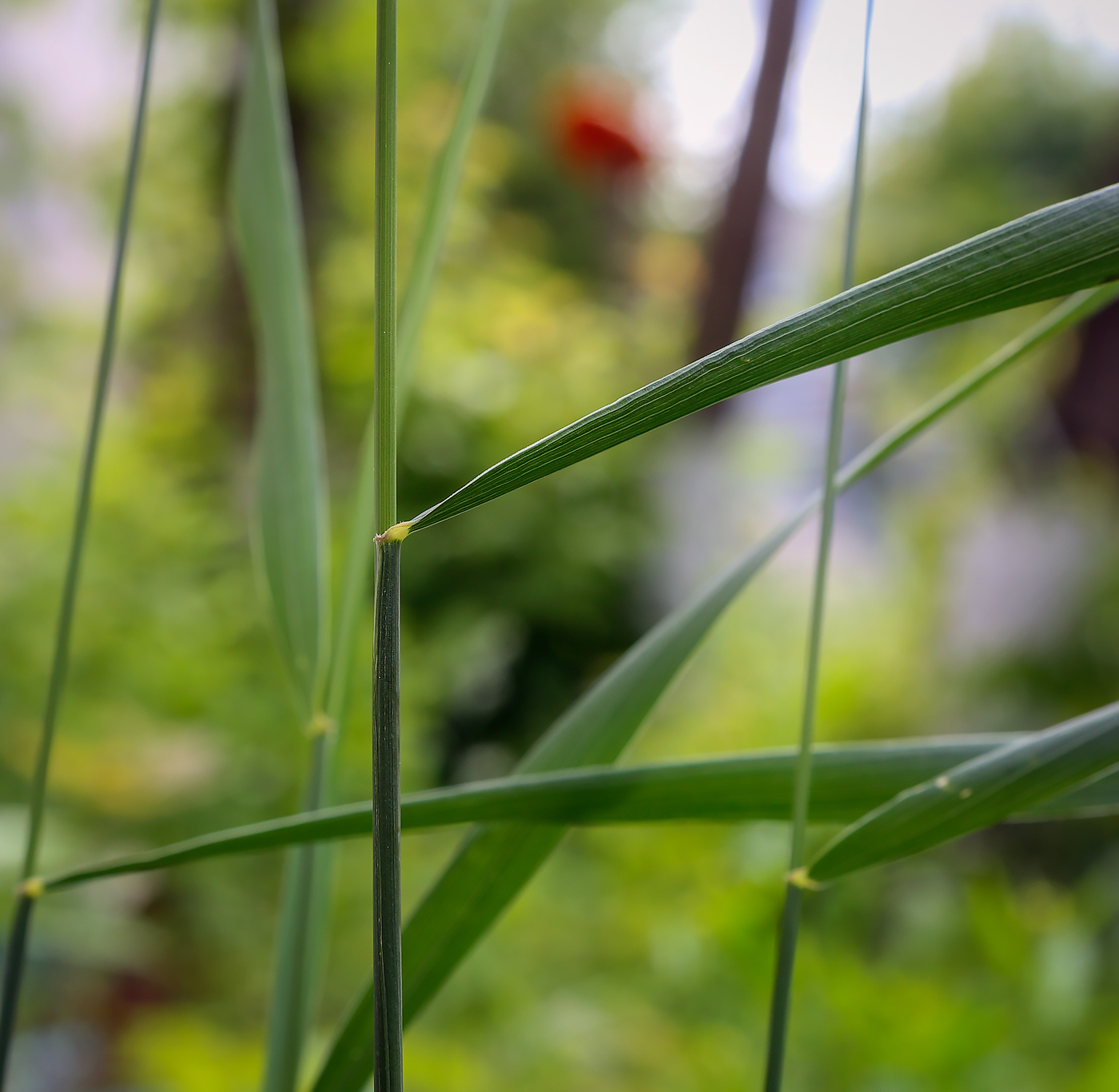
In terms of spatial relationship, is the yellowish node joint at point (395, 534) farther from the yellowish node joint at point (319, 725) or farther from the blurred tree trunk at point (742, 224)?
the blurred tree trunk at point (742, 224)

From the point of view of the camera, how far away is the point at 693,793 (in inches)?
4.5

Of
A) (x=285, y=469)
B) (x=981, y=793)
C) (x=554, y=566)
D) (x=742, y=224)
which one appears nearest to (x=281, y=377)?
(x=285, y=469)

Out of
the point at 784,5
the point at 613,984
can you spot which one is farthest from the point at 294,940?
the point at 784,5

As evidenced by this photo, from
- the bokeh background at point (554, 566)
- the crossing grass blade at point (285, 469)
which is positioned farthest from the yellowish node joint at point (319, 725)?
the bokeh background at point (554, 566)

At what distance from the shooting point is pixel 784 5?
3.98 feet

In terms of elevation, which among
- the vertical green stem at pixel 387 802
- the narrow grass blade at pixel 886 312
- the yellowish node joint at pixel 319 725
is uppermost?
the yellowish node joint at pixel 319 725

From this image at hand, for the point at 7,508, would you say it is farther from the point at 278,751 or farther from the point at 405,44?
the point at 405,44

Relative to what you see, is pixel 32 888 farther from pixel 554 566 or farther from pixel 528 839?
pixel 554 566

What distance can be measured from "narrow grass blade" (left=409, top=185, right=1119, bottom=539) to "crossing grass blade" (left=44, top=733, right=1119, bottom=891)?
0.16 feet

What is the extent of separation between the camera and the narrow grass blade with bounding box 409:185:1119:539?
68 mm

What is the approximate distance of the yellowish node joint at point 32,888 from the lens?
124mm

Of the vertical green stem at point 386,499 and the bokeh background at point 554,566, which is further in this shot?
the bokeh background at point 554,566

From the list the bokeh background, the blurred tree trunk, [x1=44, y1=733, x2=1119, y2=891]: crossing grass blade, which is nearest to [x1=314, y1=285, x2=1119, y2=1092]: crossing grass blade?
[x1=44, y1=733, x2=1119, y2=891]: crossing grass blade

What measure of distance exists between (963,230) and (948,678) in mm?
921
